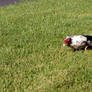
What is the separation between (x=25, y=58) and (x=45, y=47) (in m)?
1.11

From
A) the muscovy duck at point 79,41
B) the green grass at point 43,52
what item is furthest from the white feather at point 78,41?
the green grass at point 43,52

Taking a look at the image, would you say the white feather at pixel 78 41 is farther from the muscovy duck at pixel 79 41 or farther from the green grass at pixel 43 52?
the green grass at pixel 43 52

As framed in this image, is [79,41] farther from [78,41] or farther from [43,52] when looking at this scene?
[43,52]

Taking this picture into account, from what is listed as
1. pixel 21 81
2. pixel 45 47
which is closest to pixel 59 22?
pixel 45 47

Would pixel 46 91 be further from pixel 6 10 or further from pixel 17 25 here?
pixel 6 10

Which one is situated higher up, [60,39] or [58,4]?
[58,4]

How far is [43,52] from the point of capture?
29.2 feet

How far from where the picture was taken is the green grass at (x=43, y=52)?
7.02m

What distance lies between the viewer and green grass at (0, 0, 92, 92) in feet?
23.0

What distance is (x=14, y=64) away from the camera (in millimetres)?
8133

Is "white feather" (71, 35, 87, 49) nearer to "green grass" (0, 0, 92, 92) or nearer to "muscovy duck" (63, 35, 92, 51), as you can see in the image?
"muscovy duck" (63, 35, 92, 51)

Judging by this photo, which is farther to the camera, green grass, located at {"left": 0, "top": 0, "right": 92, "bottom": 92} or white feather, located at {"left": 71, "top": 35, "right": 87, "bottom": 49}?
white feather, located at {"left": 71, "top": 35, "right": 87, "bottom": 49}

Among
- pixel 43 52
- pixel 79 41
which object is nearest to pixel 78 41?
pixel 79 41

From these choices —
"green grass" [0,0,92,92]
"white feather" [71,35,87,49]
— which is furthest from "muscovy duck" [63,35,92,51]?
"green grass" [0,0,92,92]
